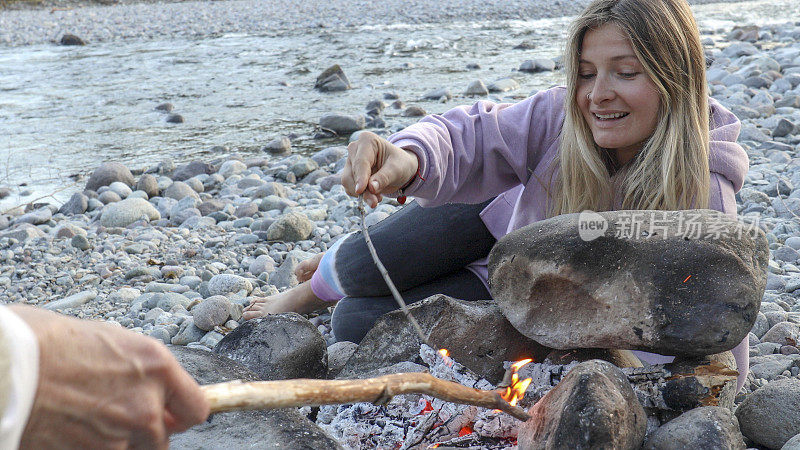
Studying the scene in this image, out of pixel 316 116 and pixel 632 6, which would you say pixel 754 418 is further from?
pixel 316 116

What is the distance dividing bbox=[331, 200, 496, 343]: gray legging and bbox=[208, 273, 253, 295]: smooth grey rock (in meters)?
0.75

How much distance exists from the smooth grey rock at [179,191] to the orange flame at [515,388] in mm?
4046

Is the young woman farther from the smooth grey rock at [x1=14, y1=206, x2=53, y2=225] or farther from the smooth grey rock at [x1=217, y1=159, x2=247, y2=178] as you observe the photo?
the smooth grey rock at [x1=217, y1=159, x2=247, y2=178]

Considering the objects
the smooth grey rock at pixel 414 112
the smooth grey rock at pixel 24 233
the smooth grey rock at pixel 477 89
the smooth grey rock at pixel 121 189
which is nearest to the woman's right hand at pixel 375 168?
the smooth grey rock at pixel 24 233

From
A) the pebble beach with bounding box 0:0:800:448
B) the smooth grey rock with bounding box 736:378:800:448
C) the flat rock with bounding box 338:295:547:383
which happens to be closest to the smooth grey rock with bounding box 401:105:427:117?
the pebble beach with bounding box 0:0:800:448

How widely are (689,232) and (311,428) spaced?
1.25 meters

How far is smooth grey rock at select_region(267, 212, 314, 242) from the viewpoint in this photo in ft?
16.0

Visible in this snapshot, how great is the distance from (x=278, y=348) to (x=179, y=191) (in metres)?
3.62

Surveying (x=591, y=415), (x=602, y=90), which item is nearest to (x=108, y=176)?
(x=602, y=90)

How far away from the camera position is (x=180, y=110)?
9648mm

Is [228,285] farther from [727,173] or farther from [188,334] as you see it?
[727,173]

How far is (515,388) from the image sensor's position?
2387 millimetres

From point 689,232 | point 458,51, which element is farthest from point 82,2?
point 689,232

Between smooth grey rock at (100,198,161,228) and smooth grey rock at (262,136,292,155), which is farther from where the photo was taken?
smooth grey rock at (262,136,292,155)
